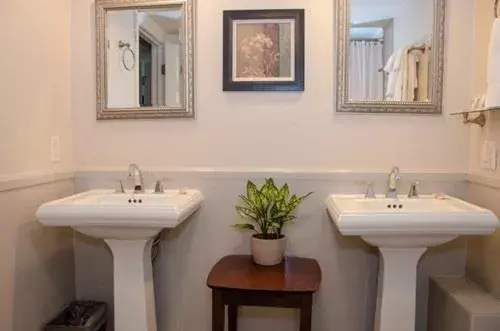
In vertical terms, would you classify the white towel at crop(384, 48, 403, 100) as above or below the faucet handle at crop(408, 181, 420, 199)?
above

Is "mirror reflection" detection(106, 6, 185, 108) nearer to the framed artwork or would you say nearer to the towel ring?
the towel ring

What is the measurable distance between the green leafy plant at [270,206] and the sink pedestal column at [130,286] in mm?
494

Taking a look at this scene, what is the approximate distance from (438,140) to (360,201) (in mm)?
505

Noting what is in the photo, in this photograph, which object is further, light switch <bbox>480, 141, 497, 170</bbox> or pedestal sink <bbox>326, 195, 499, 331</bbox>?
light switch <bbox>480, 141, 497, 170</bbox>

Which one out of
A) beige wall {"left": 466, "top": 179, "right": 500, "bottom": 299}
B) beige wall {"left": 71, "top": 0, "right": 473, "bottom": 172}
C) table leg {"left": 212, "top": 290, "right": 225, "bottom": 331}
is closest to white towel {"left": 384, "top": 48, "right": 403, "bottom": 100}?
beige wall {"left": 71, "top": 0, "right": 473, "bottom": 172}

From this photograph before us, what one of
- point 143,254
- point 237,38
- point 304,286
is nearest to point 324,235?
point 304,286

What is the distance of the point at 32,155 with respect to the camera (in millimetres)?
1803

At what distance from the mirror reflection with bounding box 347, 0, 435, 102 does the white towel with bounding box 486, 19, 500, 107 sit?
1.16 feet

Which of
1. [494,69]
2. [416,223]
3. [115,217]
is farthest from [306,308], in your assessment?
[494,69]

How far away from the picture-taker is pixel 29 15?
176 cm

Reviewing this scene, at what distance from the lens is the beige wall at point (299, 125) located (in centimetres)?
197

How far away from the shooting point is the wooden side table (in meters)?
1.63

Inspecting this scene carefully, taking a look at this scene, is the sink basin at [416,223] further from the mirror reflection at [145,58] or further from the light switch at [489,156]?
the mirror reflection at [145,58]

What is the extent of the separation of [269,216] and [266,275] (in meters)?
0.26
